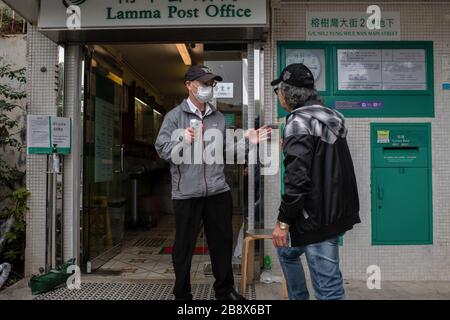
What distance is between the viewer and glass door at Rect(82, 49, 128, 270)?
478 cm

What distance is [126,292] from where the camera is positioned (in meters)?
4.07

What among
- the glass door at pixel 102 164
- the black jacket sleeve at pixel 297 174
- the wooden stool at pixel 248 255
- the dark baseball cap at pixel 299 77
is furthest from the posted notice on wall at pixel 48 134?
the black jacket sleeve at pixel 297 174

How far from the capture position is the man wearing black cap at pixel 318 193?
2555mm

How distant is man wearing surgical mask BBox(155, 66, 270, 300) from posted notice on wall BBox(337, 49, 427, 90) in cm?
141

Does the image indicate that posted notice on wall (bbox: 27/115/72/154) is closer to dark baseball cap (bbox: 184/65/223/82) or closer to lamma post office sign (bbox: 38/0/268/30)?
lamma post office sign (bbox: 38/0/268/30)

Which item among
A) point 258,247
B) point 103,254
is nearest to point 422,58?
point 258,247

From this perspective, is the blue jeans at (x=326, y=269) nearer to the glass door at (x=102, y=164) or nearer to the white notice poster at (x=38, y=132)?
the white notice poster at (x=38, y=132)

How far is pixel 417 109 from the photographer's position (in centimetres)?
441

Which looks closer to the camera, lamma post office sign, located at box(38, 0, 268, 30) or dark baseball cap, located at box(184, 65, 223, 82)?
dark baseball cap, located at box(184, 65, 223, 82)

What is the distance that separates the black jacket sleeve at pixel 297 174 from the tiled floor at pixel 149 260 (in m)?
1.99

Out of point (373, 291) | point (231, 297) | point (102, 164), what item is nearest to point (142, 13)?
point (102, 164)

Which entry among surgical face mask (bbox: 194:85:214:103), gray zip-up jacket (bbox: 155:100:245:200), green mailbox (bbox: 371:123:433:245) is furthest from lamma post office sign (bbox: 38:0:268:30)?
green mailbox (bbox: 371:123:433:245)

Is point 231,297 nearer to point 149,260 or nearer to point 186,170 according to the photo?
point 186,170

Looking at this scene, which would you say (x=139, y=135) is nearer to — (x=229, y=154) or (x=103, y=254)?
(x=103, y=254)
